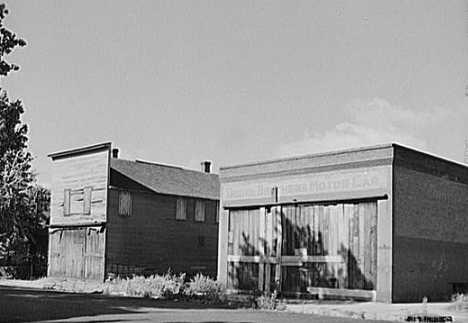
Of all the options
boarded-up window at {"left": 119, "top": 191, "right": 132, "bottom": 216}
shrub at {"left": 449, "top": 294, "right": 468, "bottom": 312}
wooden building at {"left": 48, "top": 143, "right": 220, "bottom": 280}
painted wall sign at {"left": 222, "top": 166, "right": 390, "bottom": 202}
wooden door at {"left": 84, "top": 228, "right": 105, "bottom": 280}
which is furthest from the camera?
boarded-up window at {"left": 119, "top": 191, "right": 132, "bottom": 216}

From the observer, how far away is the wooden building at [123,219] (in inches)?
1837

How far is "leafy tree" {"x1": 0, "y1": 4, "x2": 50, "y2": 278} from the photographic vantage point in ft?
98.9

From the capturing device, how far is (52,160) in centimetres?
5162

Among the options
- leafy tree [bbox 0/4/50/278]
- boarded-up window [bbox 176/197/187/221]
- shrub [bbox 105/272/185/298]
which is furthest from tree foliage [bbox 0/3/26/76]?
boarded-up window [bbox 176/197/187/221]

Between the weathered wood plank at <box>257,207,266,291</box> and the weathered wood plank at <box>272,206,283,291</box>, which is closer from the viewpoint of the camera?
the weathered wood plank at <box>272,206,283,291</box>

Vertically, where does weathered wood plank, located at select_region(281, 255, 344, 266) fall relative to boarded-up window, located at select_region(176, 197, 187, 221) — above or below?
below

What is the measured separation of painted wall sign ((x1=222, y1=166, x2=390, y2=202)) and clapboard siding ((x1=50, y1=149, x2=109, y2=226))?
10386mm

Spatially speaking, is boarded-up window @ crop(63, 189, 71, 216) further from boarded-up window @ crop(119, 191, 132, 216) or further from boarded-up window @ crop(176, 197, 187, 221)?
boarded-up window @ crop(176, 197, 187, 221)

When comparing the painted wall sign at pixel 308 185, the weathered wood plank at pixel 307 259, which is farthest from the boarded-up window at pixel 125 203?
the weathered wood plank at pixel 307 259

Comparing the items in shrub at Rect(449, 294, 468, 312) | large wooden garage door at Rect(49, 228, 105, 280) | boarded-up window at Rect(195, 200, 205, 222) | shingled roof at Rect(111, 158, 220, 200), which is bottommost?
shrub at Rect(449, 294, 468, 312)

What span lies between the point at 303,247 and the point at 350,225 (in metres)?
2.87

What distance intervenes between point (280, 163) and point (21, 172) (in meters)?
17.3

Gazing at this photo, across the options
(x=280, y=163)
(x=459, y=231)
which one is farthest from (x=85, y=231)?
(x=459, y=231)

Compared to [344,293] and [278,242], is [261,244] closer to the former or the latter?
[278,242]
